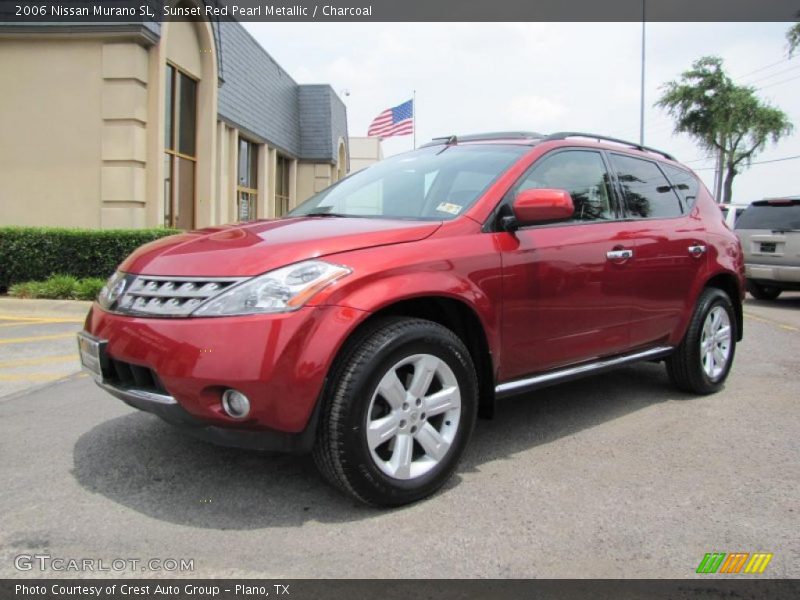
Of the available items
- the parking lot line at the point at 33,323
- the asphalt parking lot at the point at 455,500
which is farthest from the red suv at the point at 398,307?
the parking lot line at the point at 33,323

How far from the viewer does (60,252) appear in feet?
33.5

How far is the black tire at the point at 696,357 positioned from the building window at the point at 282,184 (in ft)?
58.9

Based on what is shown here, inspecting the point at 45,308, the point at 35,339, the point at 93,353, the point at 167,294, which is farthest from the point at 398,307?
the point at 45,308

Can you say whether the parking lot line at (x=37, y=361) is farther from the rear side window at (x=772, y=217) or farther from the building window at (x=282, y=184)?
the building window at (x=282, y=184)

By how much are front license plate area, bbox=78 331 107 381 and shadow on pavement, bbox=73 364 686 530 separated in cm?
56

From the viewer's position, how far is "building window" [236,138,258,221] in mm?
18323

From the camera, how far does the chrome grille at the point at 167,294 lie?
2.74 m

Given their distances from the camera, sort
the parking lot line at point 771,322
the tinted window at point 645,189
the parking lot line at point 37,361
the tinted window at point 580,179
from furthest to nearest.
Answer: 1. the parking lot line at point 771,322
2. the parking lot line at point 37,361
3. the tinted window at point 645,189
4. the tinted window at point 580,179

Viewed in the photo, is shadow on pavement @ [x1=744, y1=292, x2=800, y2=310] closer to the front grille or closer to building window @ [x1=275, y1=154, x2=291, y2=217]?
the front grille

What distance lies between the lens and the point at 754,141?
136 feet

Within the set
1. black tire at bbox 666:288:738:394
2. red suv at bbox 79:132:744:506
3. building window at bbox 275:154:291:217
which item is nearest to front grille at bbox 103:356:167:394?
red suv at bbox 79:132:744:506

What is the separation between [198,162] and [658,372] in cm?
1154

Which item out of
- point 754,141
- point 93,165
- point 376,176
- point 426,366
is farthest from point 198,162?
point 754,141

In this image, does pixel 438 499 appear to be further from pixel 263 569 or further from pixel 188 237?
pixel 188 237
